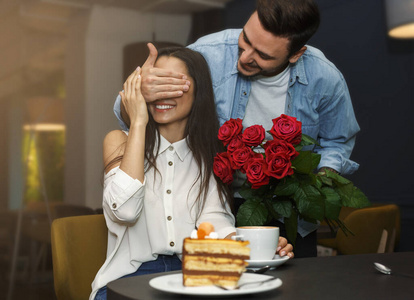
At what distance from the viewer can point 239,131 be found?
1.53 meters

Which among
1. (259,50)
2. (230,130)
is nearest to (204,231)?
(230,130)

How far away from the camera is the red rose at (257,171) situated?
144 centimetres

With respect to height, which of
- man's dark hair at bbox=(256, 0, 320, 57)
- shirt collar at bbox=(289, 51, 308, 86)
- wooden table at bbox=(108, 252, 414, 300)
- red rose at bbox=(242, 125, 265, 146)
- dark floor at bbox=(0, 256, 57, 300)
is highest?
man's dark hair at bbox=(256, 0, 320, 57)

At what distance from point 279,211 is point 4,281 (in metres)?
2.08

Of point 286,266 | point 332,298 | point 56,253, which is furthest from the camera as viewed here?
point 56,253

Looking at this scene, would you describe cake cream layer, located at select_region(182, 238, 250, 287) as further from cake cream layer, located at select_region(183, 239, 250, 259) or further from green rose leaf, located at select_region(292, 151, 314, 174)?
green rose leaf, located at select_region(292, 151, 314, 174)

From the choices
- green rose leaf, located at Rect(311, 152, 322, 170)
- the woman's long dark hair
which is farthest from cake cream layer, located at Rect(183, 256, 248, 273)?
the woman's long dark hair

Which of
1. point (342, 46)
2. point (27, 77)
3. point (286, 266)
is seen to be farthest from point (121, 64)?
point (286, 266)

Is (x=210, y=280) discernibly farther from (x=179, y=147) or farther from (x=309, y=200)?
(x=179, y=147)

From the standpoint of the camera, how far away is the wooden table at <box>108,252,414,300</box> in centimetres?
104

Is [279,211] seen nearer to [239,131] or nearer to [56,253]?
[239,131]

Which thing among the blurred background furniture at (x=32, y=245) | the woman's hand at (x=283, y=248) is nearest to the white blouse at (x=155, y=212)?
the woman's hand at (x=283, y=248)

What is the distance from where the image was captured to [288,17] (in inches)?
74.8

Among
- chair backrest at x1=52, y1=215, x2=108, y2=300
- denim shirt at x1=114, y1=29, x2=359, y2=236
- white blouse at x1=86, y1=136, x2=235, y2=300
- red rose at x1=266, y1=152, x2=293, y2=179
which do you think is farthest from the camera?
denim shirt at x1=114, y1=29, x2=359, y2=236
